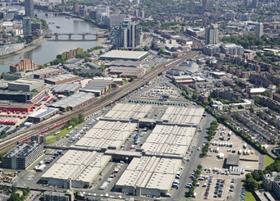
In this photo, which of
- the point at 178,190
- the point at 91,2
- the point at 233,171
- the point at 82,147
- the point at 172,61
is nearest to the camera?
the point at 178,190

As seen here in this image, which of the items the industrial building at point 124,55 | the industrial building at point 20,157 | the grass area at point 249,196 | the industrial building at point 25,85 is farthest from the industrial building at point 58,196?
the industrial building at point 124,55

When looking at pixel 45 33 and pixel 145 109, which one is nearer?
pixel 145 109

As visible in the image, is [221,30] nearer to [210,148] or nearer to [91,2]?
[91,2]

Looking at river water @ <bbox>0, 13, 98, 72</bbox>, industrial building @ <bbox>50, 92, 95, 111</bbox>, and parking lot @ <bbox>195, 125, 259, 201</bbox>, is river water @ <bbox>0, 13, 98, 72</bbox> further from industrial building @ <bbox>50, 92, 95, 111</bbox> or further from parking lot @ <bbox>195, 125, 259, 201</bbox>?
parking lot @ <bbox>195, 125, 259, 201</bbox>

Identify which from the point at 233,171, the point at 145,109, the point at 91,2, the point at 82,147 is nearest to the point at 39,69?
the point at 145,109

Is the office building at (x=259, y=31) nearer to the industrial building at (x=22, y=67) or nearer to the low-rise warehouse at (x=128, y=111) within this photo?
the industrial building at (x=22, y=67)

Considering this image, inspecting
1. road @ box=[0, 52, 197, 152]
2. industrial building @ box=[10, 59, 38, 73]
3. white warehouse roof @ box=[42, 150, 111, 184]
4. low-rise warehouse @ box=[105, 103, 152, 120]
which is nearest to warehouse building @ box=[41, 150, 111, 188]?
white warehouse roof @ box=[42, 150, 111, 184]

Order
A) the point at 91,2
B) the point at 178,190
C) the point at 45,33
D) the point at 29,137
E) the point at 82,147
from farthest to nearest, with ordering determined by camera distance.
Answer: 1. the point at 91,2
2. the point at 45,33
3. the point at 29,137
4. the point at 82,147
5. the point at 178,190
